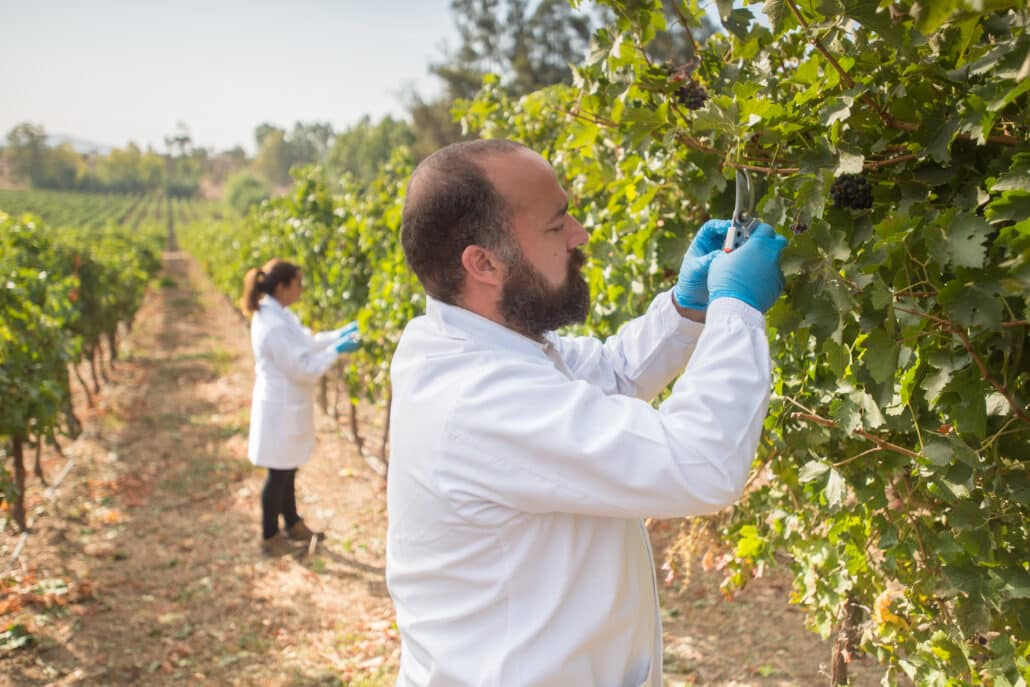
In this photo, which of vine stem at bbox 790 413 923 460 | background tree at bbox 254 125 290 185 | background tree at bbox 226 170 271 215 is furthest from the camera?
background tree at bbox 254 125 290 185

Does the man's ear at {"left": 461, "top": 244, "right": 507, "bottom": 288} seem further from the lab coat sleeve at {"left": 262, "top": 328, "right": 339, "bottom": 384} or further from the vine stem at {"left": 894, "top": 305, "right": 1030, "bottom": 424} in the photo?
the lab coat sleeve at {"left": 262, "top": 328, "right": 339, "bottom": 384}

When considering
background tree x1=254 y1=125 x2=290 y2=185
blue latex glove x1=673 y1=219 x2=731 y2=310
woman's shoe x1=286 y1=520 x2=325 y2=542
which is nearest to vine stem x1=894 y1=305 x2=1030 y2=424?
blue latex glove x1=673 y1=219 x2=731 y2=310

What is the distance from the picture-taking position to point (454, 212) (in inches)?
70.7

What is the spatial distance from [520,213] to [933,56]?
0.88 metres

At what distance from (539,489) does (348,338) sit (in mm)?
4697

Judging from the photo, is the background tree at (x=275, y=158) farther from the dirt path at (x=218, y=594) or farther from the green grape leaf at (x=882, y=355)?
the green grape leaf at (x=882, y=355)

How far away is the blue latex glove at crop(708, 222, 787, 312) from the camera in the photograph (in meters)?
1.55

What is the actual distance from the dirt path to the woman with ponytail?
66cm

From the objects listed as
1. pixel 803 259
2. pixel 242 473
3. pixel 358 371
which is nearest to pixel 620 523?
pixel 803 259

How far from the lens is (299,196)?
331 inches

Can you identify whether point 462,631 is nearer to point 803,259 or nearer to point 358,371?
point 803,259

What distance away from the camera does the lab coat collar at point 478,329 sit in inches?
70.4

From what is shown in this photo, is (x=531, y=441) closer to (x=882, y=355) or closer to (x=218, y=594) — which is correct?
(x=882, y=355)

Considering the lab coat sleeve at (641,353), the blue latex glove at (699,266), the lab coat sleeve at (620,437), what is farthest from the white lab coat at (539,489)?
the blue latex glove at (699,266)
